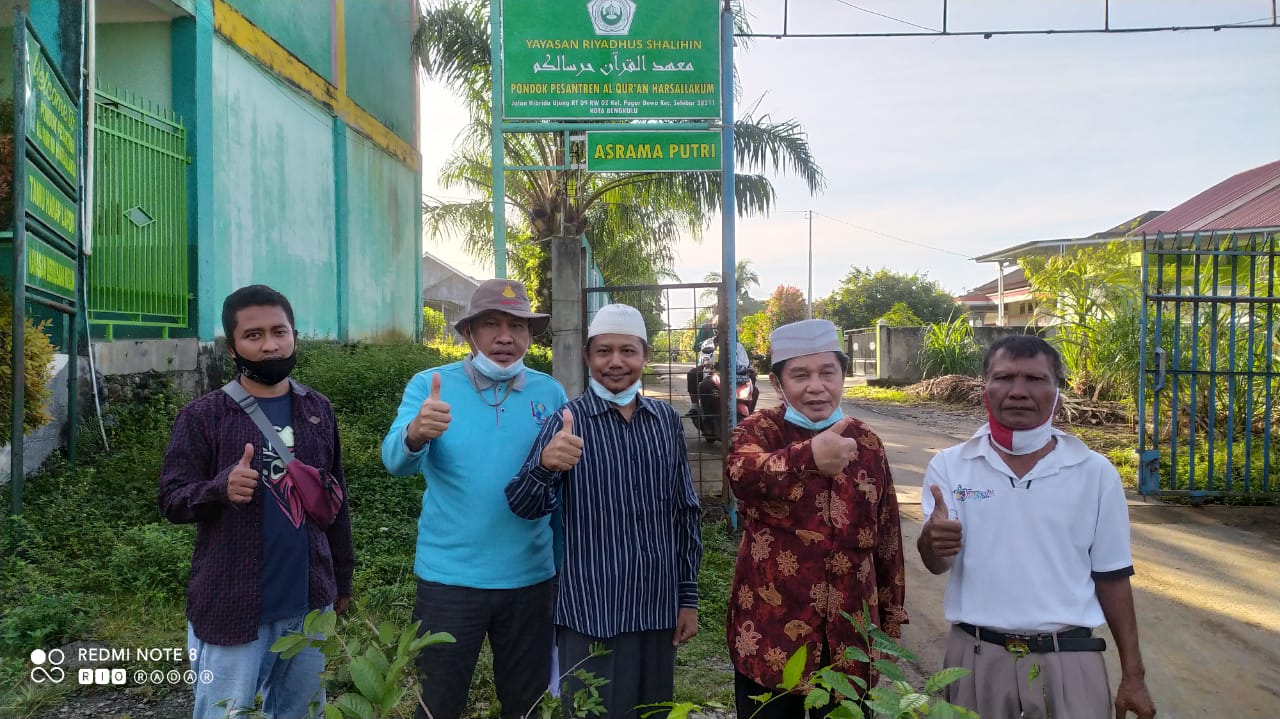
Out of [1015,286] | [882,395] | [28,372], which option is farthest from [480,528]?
[1015,286]

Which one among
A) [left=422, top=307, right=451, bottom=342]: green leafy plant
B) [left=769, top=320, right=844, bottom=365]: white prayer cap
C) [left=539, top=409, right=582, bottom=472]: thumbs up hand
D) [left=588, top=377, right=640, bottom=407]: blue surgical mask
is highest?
[left=422, top=307, right=451, bottom=342]: green leafy plant

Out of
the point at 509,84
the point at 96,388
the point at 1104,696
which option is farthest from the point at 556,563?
the point at 96,388

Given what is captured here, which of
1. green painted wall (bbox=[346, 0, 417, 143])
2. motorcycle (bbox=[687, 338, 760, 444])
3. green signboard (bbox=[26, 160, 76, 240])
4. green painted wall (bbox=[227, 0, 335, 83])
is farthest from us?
green painted wall (bbox=[346, 0, 417, 143])

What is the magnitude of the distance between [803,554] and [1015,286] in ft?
107

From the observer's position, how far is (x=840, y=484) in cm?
219

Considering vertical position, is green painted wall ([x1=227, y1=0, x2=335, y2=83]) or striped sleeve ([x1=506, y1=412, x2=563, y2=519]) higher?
green painted wall ([x1=227, y1=0, x2=335, y2=83])

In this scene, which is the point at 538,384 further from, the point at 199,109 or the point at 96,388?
the point at 199,109

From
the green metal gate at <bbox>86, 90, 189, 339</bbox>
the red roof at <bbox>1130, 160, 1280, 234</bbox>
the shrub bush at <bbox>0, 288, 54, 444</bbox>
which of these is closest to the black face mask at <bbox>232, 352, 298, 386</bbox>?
the shrub bush at <bbox>0, 288, 54, 444</bbox>

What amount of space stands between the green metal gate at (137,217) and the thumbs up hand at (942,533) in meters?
6.08

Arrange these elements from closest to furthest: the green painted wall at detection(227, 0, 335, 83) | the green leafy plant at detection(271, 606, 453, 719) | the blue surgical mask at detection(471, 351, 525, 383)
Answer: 1. the green leafy plant at detection(271, 606, 453, 719)
2. the blue surgical mask at detection(471, 351, 525, 383)
3. the green painted wall at detection(227, 0, 335, 83)

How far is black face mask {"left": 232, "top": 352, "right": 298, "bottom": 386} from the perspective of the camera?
225cm

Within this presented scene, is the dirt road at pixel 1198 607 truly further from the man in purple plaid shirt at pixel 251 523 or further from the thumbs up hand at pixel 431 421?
the man in purple plaid shirt at pixel 251 523

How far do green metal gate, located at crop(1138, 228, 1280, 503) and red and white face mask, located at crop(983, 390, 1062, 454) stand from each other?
4.54m

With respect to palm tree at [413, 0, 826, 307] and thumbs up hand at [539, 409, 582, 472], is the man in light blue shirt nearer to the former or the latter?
thumbs up hand at [539, 409, 582, 472]
